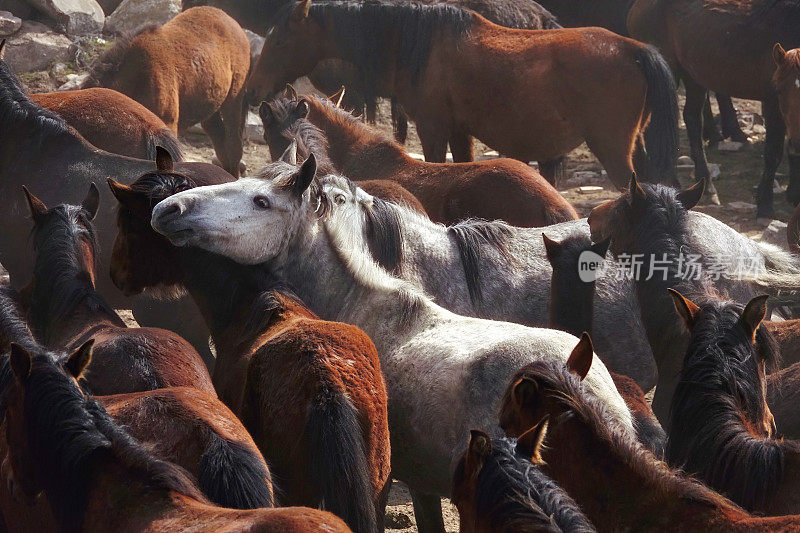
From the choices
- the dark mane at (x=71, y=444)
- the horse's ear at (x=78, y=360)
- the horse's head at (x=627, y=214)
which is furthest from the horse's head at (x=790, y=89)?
the dark mane at (x=71, y=444)

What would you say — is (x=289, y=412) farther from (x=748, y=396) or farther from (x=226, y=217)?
(x=748, y=396)

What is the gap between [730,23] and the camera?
9336 mm

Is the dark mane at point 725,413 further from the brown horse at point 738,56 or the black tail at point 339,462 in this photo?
the brown horse at point 738,56

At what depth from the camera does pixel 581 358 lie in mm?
3000

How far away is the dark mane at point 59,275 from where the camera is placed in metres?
4.20

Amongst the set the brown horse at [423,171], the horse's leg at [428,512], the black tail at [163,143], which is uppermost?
the brown horse at [423,171]

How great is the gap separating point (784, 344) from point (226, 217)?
2.73 meters

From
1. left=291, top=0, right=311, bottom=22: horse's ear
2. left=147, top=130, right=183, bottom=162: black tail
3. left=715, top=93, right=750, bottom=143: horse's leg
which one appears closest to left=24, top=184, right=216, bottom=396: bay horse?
left=147, top=130, right=183, bottom=162: black tail

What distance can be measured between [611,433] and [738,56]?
7.53 meters

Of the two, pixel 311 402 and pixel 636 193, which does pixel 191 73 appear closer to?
pixel 636 193

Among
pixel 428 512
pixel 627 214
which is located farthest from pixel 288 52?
pixel 428 512

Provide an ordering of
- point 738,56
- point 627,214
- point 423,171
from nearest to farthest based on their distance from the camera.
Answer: point 627,214, point 423,171, point 738,56

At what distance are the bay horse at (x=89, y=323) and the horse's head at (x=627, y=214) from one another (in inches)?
81.6

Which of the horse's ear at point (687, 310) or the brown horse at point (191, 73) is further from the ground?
the horse's ear at point (687, 310)
